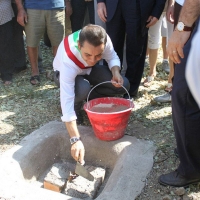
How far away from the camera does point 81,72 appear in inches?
127

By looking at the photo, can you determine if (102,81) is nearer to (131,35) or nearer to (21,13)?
(131,35)

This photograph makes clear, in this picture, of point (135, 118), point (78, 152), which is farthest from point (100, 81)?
point (78, 152)

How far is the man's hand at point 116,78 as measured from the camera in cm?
313

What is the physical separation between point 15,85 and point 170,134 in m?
2.02

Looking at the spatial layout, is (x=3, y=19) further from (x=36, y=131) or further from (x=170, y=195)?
(x=170, y=195)

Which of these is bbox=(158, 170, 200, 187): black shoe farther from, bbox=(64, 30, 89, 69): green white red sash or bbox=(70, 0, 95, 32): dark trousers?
bbox=(70, 0, 95, 32): dark trousers

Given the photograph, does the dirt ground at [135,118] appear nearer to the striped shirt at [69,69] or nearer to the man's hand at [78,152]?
the man's hand at [78,152]

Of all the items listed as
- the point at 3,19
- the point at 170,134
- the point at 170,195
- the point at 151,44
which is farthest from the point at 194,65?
the point at 3,19

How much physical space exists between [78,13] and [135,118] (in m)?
1.59

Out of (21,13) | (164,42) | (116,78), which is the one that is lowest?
(164,42)

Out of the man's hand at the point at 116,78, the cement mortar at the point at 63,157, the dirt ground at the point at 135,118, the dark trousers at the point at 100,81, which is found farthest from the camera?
the dark trousers at the point at 100,81

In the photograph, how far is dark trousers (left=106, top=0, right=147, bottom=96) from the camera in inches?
134

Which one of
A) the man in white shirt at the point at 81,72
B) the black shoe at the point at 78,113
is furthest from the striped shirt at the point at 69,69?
the black shoe at the point at 78,113

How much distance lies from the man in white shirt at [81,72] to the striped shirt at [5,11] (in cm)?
119
